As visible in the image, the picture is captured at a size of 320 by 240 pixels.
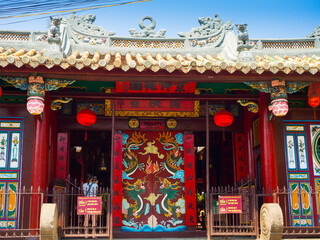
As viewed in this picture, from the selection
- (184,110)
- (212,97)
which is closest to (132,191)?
(184,110)

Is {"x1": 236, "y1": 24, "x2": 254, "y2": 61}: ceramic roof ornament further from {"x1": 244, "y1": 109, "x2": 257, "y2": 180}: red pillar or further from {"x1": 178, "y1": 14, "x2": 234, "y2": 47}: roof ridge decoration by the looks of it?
{"x1": 244, "y1": 109, "x2": 257, "y2": 180}: red pillar

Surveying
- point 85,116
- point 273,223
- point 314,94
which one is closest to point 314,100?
point 314,94

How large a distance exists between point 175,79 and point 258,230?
290 cm

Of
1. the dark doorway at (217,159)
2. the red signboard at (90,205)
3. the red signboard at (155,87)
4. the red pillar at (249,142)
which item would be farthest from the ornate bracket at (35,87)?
the dark doorway at (217,159)

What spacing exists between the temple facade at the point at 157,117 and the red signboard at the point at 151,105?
23mm

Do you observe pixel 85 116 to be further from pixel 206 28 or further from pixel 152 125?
pixel 206 28

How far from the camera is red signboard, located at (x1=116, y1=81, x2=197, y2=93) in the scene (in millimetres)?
7730

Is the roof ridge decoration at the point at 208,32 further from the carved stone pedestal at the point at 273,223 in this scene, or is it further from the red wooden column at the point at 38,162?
the carved stone pedestal at the point at 273,223

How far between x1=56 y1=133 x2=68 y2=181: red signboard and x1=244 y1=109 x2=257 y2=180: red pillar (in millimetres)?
4087

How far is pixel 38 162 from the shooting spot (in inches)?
264

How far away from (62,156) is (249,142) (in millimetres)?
4209

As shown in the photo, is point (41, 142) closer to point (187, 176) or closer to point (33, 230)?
point (33, 230)

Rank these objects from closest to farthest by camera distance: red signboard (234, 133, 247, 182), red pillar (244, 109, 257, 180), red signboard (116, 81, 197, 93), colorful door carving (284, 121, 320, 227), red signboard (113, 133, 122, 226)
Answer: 1. colorful door carving (284, 121, 320, 227)
2. red signboard (116, 81, 197, 93)
3. red signboard (113, 133, 122, 226)
4. red pillar (244, 109, 257, 180)
5. red signboard (234, 133, 247, 182)

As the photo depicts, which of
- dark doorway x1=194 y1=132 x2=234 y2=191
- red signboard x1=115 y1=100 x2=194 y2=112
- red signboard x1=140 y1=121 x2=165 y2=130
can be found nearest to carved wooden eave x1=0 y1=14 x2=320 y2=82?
Result: red signboard x1=115 y1=100 x2=194 y2=112
